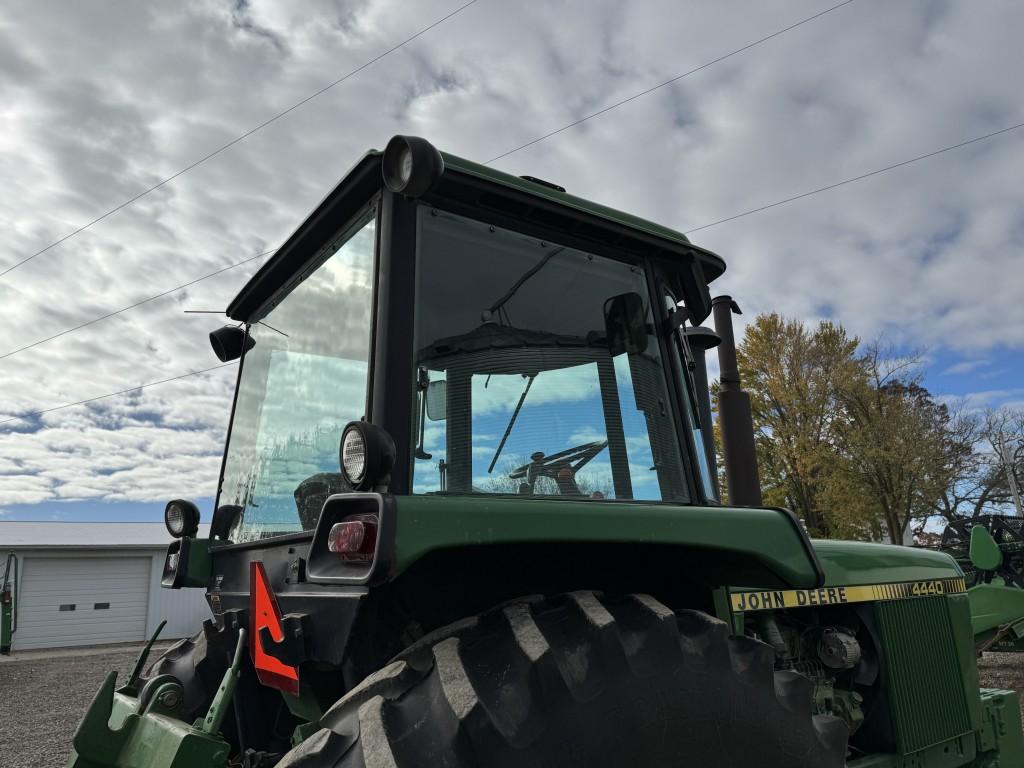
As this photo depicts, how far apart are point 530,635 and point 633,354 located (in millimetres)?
1204

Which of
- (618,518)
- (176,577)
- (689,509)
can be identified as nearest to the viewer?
(618,518)

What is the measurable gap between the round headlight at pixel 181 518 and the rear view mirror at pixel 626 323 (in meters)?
1.90

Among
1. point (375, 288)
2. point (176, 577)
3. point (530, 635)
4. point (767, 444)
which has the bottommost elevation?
point (530, 635)

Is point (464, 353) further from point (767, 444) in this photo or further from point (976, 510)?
point (976, 510)

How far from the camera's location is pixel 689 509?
1991mm

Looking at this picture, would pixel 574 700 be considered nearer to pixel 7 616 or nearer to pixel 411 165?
pixel 411 165

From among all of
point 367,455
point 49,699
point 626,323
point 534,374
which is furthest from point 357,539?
point 49,699

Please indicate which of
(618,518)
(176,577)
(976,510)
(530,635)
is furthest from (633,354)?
(976,510)

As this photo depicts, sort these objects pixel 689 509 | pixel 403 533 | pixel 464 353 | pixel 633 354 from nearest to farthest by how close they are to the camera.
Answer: pixel 403 533 < pixel 689 509 < pixel 464 353 < pixel 633 354

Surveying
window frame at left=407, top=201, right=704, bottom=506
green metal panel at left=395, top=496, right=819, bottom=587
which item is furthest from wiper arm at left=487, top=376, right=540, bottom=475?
window frame at left=407, top=201, right=704, bottom=506

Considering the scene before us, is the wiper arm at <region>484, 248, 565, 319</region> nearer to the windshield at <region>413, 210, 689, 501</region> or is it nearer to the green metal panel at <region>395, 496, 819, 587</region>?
the windshield at <region>413, 210, 689, 501</region>

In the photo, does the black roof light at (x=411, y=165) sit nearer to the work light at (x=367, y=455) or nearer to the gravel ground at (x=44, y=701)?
the work light at (x=367, y=455)

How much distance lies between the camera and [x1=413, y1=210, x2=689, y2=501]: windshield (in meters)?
2.07

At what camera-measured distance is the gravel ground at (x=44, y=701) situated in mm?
7500
